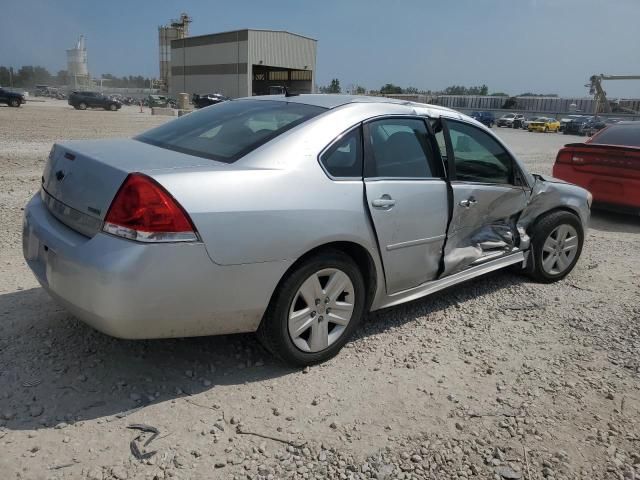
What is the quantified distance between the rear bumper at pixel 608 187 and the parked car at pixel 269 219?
4.48 meters

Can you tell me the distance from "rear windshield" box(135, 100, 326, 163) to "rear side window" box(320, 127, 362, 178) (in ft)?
0.84

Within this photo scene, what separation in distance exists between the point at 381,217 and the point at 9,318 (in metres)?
2.58

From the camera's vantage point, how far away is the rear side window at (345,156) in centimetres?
314

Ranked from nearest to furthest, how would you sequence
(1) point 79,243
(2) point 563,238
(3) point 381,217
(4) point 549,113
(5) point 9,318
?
(1) point 79,243 < (3) point 381,217 < (5) point 9,318 < (2) point 563,238 < (4) point 549,113

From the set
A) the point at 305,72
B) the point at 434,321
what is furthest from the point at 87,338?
the point at 305,72

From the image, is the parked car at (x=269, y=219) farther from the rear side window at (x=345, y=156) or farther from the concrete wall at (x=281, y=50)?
the concrete wall at (x=281, y=50)

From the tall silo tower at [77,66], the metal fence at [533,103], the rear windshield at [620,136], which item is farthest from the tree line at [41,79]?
the rear windshield at [620,136]

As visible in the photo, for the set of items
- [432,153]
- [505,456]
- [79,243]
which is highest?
[432,153]

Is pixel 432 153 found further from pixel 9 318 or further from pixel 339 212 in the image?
pixel 9 318

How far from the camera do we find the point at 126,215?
254cm

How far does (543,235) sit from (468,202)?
3.96 ft

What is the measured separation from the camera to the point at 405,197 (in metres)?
3.45

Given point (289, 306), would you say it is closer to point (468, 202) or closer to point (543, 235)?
point (468, 202)

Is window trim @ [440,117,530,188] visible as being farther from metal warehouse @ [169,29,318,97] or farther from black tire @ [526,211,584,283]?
metal warehouse @ [169,29,318,97]
